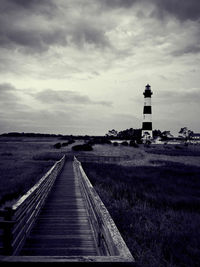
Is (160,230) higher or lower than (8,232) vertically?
lower

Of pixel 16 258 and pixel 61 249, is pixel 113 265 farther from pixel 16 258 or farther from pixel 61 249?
pixel 61 249

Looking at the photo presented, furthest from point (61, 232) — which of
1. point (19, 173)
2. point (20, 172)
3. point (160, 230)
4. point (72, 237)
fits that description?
point (20, 172)

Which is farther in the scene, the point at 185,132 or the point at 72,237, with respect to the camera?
the point at 185,132

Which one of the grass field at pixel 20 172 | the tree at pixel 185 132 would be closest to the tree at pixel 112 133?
the tree at pixel 185 132

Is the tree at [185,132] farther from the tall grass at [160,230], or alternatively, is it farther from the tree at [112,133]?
the tall grass at [160,230]

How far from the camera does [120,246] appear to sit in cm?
268

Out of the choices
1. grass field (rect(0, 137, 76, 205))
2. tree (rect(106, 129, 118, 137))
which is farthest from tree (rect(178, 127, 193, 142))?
grass field (rect(0, 137, 76, 205))

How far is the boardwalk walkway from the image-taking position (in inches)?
183

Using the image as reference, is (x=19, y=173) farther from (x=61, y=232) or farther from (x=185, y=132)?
(x=185, y=132)

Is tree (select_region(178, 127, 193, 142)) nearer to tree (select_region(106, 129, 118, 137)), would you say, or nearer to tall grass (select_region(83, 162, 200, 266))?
tree (select_region(106, 129, 118, 137))

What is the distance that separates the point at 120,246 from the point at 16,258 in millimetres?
1174

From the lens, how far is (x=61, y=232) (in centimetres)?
565

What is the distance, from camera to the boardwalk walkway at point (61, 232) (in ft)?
15.3

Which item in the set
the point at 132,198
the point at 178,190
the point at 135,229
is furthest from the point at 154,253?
the point at 178,190
